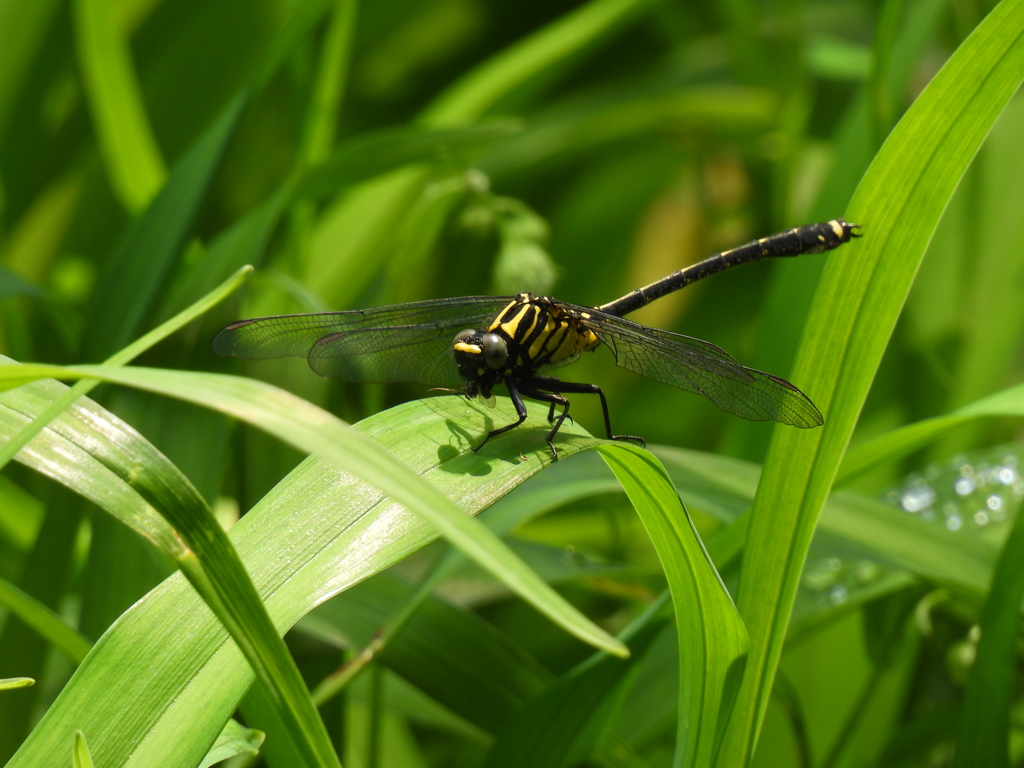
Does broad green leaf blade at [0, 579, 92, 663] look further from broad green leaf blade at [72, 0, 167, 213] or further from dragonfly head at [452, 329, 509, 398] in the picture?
broad green leaf blade at [72, 0, 167, 213]

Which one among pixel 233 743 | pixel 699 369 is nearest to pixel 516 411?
pixel 699 369

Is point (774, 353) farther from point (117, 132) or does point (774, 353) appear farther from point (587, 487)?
point (117, 132)

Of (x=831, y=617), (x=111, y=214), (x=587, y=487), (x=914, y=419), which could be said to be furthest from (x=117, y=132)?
(x=914, y=419)

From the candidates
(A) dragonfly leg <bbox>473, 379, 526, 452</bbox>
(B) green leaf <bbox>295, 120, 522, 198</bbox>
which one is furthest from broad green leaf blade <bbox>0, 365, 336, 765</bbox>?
(B) green leaf <bbox>295, 120, 522, 198</bbox>

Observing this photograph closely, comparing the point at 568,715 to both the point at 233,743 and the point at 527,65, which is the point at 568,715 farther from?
the point at 527,65

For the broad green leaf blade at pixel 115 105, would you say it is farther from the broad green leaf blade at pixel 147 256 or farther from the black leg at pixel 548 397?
the black leg at pixel 548 397

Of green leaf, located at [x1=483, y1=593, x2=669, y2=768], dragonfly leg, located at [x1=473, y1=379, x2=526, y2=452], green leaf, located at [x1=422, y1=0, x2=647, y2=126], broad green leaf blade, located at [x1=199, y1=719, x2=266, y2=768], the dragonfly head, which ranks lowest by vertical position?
broad green leaf blade, located at [x1=199, y1=719, x2=266, y2=768]
